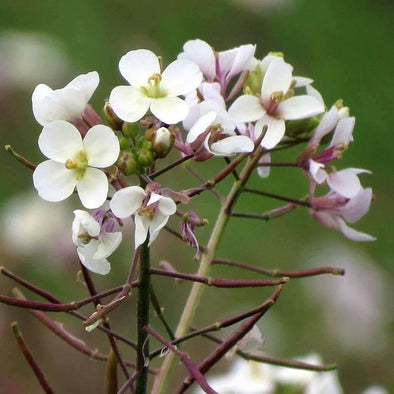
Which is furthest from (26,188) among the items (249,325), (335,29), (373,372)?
(249,325)

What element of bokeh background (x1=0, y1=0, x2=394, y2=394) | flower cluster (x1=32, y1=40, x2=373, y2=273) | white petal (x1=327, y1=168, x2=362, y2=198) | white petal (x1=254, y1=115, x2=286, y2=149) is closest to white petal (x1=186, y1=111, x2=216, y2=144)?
flower cluster (x1=32, y1=40, x2=373, y2=273)

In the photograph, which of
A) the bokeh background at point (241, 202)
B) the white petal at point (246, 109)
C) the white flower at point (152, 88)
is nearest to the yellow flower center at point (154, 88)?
the white flower at point (152, 88)

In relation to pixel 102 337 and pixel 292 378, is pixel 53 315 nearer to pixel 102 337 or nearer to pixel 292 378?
pixel 102 337

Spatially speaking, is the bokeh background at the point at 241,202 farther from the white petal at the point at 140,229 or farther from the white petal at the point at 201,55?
the white petal at the point at 140,229

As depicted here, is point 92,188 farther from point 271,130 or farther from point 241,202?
point 241,202

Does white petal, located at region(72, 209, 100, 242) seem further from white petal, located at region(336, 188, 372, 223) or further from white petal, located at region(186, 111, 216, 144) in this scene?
white petal, located at region(336, 188, 372, 223)

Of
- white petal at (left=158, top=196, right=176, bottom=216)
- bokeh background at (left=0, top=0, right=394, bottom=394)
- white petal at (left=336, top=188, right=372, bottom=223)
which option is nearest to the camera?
white petal at (left=158, top=196, right=176, bottom=216)

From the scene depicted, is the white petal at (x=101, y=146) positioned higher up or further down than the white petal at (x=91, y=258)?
higher up
